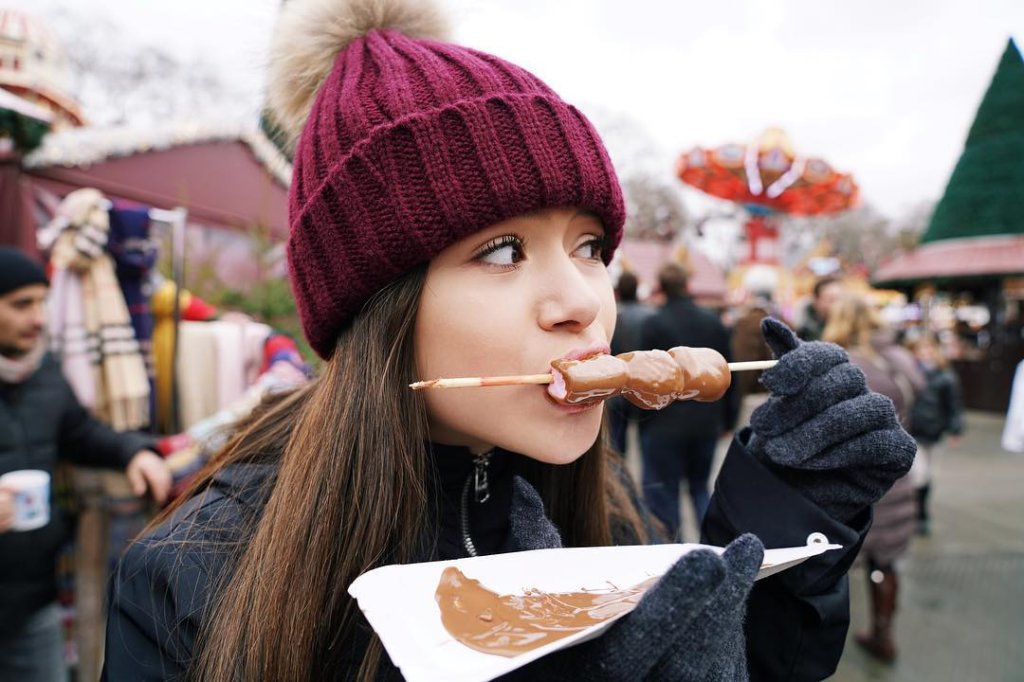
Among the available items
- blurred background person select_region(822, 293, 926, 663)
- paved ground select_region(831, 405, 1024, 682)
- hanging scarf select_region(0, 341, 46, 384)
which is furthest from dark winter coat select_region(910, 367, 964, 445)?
hanging scarf select_region(0, 341, 46, 384)

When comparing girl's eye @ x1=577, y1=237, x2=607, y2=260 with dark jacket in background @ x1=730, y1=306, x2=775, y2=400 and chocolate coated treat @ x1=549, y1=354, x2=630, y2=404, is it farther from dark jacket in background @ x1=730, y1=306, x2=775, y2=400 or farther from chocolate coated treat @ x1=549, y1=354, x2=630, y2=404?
dark jacket in background @ x1=730, y1=306, x2=775, y2=400

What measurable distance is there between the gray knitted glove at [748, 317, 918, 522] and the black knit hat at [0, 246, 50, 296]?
11.1 ft

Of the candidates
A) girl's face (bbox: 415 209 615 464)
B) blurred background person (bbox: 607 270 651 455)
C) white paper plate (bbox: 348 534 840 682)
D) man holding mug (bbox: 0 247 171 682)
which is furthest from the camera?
blurred background person (bbox: 607 270 651 455)

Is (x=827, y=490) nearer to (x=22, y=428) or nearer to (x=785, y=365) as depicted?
(x=785, y=365)

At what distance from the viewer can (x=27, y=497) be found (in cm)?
250

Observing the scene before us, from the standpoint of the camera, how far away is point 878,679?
396cm

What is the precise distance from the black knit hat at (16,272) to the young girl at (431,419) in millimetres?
2214

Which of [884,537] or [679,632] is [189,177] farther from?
[679,632]

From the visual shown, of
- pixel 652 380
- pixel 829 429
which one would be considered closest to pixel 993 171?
pixel 829 429

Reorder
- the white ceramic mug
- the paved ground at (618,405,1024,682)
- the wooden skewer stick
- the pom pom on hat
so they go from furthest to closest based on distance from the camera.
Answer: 1. the paved ground at (618,405,1024,682)
2. the white ceramic mug
3. the pom pom on hat
4. the wooden skewer stick

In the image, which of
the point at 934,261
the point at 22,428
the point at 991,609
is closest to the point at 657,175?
the point at 934,261

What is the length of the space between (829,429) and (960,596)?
528cm

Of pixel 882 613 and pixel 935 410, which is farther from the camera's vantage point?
pixel 935 410

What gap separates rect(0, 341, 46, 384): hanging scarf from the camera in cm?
290
